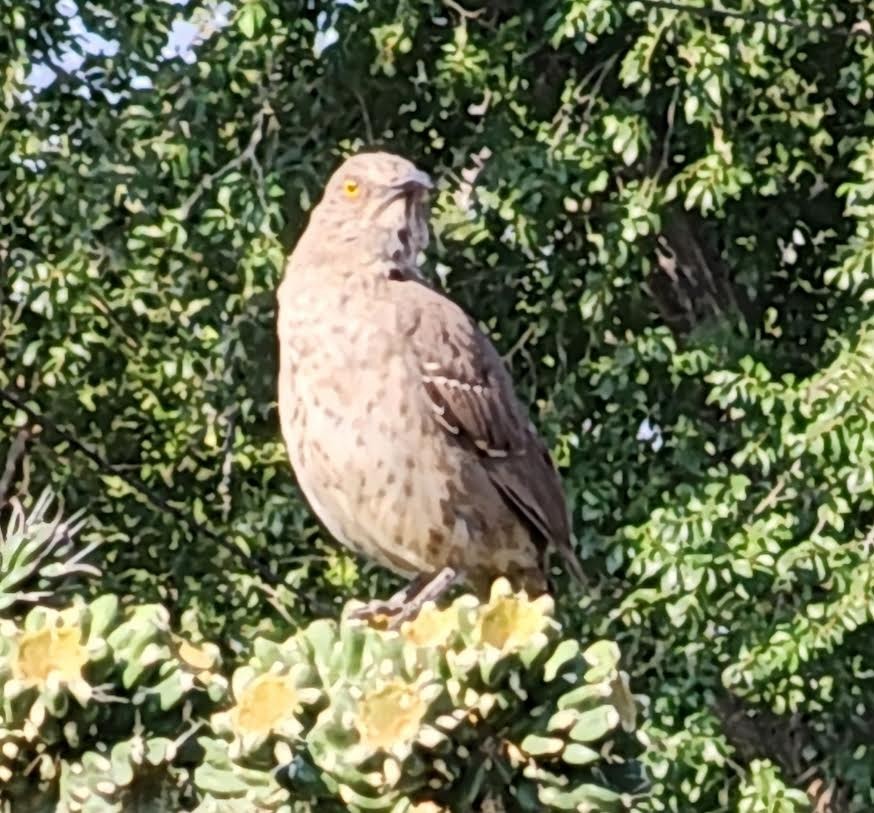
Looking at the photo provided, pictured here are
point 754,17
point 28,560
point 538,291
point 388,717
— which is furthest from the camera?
point 538,291

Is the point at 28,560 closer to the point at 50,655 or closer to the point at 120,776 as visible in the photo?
the point at 50,655

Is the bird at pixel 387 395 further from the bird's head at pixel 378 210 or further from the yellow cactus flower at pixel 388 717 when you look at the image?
the yellow cactus flower at pixel 388 717

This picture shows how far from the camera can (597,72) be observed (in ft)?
26.2

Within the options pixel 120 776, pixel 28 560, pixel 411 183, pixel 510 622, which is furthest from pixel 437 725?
pixel 411 183

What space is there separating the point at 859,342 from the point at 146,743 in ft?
17.0

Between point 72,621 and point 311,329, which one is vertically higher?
point 311,329

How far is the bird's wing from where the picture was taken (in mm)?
3547

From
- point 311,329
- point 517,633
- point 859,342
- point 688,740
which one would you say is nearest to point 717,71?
point 859,342

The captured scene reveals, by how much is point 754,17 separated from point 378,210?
353 cm

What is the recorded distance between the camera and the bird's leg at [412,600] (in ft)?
10.8

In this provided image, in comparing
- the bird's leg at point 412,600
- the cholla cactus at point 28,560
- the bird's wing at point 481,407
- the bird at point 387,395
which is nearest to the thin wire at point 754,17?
the bird's wing at point 481,407

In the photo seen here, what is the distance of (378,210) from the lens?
348cm

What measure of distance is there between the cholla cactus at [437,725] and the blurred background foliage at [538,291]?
4734 millimetres

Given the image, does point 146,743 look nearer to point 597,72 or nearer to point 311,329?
point 311,329
